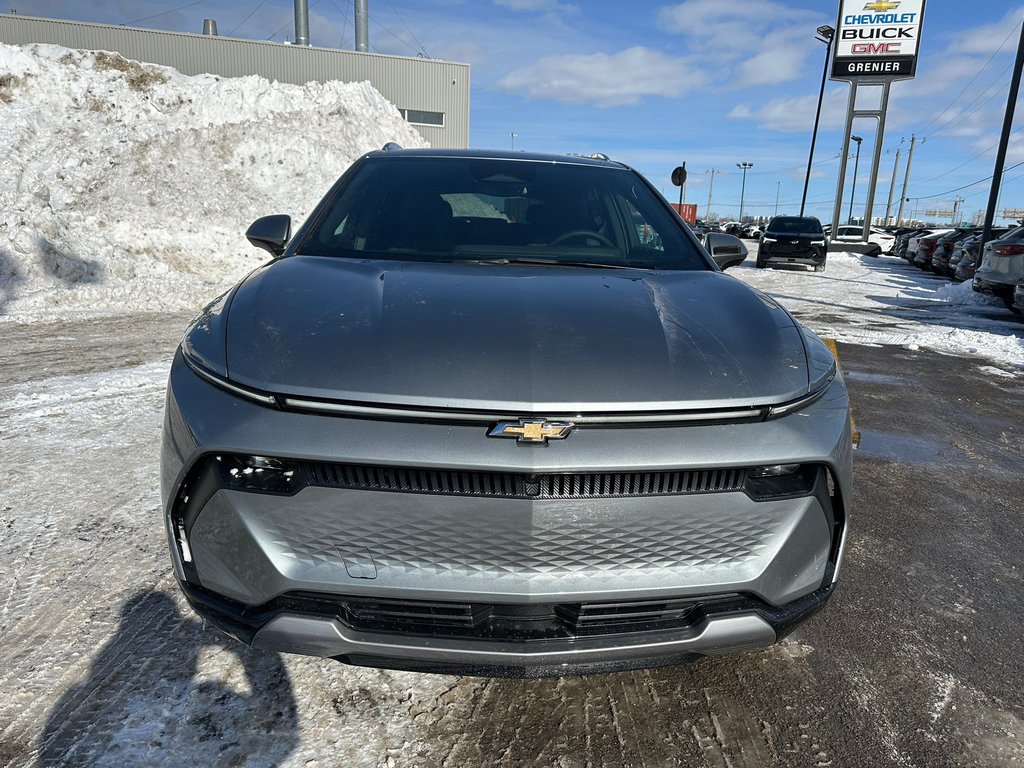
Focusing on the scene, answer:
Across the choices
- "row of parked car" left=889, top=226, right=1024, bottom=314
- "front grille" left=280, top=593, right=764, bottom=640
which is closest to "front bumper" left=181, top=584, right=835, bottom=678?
"front grille" left=280, top=593, right=764, bottom=640

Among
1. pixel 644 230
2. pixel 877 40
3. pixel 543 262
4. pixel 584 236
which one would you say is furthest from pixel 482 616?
pixel 877 40

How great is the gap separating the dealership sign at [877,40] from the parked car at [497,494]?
125ft

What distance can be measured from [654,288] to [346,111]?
58.7 feet

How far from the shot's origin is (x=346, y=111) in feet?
59.7

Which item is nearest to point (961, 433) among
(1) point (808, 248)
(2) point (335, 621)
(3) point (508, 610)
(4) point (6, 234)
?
(3) point (508, 610)

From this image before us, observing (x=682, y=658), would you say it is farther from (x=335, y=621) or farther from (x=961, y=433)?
(x=961, y=433)

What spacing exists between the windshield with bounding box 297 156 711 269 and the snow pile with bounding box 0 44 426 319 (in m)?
7.69

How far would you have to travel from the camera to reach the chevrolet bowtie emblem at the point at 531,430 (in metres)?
1.56

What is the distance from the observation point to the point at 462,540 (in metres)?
1.57

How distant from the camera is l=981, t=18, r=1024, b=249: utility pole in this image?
16.5 m

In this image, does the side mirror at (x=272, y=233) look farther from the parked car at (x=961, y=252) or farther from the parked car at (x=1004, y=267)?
the parked car at (x=961, y=252)

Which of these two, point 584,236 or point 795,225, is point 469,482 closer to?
point 584,236

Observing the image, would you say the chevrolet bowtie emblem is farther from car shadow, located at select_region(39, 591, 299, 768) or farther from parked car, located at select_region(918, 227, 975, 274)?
parked car, located at select_region(918, 227, 975, 274)

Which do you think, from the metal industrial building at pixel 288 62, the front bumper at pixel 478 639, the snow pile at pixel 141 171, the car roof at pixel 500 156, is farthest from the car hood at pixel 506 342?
the metal industrial building at pixel 288 62
